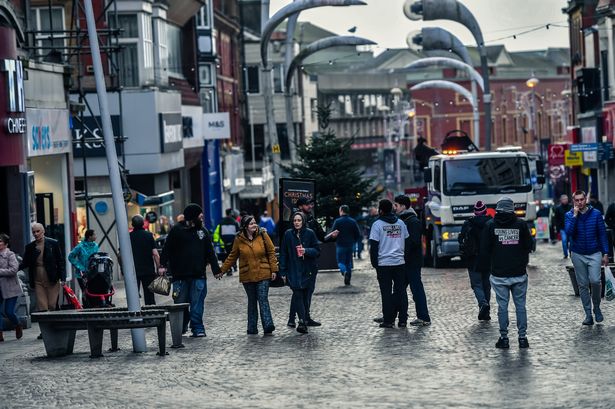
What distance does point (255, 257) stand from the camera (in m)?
21.8

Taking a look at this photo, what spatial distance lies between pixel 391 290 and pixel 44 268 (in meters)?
5.30

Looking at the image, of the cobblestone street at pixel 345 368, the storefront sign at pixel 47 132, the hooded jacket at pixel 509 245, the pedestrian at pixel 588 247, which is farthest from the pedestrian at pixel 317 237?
the storefront sign at pixel 47 132

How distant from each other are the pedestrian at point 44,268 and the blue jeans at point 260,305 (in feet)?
11.6

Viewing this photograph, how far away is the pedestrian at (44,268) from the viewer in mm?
23984

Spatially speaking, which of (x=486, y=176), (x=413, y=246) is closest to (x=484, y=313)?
(x=413, y=246)

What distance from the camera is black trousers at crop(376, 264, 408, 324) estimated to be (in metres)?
22.1

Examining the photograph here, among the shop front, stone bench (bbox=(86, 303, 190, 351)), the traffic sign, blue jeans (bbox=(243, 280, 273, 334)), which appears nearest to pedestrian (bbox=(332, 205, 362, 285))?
the shop front

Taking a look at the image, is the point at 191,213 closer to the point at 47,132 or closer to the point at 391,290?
the point at 391,290

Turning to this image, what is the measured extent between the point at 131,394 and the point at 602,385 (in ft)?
14.5

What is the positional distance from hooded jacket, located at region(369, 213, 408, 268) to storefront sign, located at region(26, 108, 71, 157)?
10.2m

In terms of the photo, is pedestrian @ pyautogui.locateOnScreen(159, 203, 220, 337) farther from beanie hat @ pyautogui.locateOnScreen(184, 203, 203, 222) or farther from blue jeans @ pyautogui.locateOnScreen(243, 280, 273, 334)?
blue jeans @ pyautogui.locateOnScreen(243, 280, 273, 334)

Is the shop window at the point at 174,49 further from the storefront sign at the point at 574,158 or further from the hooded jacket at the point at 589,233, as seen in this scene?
the hooded jacket at the point at 589,233

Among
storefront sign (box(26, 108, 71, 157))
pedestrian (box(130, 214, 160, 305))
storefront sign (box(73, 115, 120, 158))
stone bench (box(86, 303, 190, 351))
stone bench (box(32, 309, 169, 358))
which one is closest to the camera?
stone bench (box(32, 309, 169, 358))

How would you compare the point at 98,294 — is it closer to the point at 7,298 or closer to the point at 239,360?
the point at 7,298
